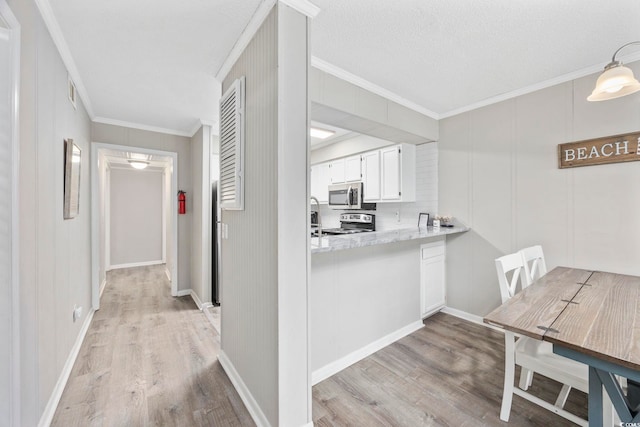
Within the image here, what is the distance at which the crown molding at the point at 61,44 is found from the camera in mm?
1553

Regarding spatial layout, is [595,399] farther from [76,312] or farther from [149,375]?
[76,312]

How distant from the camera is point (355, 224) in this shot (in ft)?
14.9

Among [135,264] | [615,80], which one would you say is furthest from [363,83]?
[135,264]

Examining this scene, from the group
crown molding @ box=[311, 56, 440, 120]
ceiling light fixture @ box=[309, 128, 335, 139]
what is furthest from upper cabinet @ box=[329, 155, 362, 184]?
crown molding @ box=[311, 56, 440, 120]

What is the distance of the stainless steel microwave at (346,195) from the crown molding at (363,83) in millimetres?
1287

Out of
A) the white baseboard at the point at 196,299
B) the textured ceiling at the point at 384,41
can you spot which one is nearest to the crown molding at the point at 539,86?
the textured ceiling at the point at 384,41

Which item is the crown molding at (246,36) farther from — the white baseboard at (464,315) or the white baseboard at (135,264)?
the white baseboard at (135,264)

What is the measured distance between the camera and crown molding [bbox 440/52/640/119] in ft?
7.22

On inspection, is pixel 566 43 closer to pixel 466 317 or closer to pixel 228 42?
pixel 228 42

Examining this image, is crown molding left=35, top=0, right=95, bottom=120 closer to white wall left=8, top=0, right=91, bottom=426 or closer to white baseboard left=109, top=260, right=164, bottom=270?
white wall left=8, top=0, right=91, bottom=426

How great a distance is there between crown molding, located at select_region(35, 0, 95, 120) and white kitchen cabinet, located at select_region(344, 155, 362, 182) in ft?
10.4

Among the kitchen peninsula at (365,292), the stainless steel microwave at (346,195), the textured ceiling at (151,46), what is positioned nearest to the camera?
the textured ceiling at (151,46)

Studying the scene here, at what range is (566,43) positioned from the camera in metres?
1.95

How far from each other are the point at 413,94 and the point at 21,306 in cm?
331
